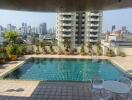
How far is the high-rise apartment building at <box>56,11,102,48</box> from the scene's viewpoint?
36.5 metres

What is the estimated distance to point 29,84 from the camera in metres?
7.40

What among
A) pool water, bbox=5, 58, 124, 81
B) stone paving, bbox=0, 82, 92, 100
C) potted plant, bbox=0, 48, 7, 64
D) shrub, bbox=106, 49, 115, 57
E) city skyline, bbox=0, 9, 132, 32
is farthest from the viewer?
shrub, bbox=106, 49, 115, 57

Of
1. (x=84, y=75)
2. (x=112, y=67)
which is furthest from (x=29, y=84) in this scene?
(x=112, y=67)

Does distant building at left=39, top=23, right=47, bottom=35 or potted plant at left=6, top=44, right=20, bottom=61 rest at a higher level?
distant building at left=39, top=23, right=47, bottom=35

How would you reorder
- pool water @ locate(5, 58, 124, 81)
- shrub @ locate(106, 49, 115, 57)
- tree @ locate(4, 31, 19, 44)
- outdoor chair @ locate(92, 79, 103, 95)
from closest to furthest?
outdoor chair @ locate(92, 79, 103, 95)
pool water @ locate(5, 58, 124, 81)
tree @ locate(4, 31, 19, 44)
shrub @ locate(106, 49, 115, 57)

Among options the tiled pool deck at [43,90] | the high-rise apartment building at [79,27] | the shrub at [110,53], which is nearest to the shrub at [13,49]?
the shrub at [110,53]

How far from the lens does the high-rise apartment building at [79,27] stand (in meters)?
36.5

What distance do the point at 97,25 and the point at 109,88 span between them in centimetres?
3500

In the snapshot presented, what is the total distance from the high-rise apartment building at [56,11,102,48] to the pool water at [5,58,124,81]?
19.9m

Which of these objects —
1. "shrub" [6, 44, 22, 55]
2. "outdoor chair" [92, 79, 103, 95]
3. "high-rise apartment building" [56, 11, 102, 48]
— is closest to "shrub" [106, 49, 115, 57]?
"shrub" [6, 44, 22, 55]

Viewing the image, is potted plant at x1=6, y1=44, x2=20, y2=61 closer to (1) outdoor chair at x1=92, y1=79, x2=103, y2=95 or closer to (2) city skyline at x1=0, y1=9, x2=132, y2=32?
(2) city skyline at x1=0, y1=9, x2=132, y2=32

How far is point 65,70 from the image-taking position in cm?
1314

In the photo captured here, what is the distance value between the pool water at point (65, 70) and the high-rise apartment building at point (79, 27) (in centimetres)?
1994

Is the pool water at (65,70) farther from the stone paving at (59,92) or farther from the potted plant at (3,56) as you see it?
the stone paving at (59,92)
